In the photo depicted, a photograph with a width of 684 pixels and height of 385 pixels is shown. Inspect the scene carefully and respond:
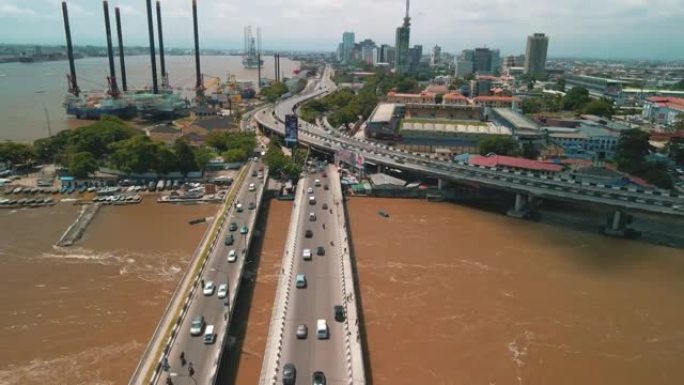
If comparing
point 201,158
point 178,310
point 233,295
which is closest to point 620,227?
point 233,295

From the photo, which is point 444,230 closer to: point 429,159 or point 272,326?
point 429,159

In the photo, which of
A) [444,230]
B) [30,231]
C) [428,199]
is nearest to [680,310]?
[444,230]

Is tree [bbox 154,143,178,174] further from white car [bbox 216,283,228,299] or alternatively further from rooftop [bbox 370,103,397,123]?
rooftop [bbox 370,103,397,123]

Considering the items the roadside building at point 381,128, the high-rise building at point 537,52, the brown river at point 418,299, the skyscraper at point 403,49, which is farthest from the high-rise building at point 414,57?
the brown river at point 418,299

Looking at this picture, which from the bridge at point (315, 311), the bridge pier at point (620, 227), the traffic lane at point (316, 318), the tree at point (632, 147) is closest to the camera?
the bridge at point (315, 311)

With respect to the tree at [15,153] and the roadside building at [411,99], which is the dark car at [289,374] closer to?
the tree at [15,153]

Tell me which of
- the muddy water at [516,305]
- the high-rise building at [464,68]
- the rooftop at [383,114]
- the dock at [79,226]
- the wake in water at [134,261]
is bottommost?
the muddy water at [516,305]
